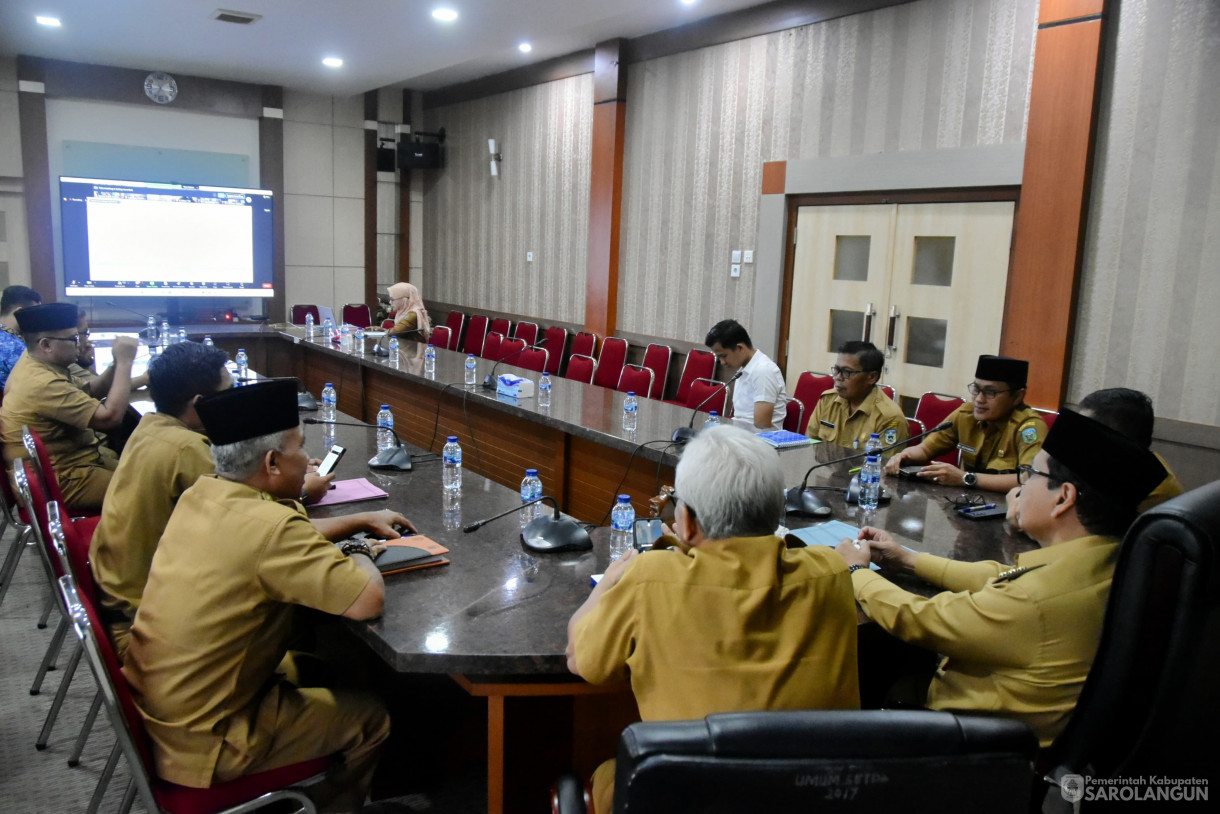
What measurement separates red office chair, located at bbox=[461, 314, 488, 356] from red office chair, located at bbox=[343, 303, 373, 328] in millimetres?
1304

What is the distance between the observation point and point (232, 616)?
63.6 inches

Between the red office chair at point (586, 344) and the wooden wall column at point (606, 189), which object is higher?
the wooden wall column at point (606, 189)

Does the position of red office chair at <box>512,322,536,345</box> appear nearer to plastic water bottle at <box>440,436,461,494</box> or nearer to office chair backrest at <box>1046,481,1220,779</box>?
plastic water bottle at <box>440,436,461,494</box>

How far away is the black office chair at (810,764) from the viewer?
88 cm

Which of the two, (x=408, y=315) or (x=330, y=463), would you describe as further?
(x=408, y=315)

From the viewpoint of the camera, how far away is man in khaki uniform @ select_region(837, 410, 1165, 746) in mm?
1480

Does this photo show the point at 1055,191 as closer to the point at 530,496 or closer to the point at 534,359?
the point at 534,359

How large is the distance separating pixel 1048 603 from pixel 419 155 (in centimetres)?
930

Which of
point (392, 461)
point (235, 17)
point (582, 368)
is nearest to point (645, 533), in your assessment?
point (392, 461)

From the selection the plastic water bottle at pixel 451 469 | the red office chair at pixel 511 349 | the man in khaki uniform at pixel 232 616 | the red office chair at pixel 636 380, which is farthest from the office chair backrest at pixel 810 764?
the red office chair at pixel 511 349

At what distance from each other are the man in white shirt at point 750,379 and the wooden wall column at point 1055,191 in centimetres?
141

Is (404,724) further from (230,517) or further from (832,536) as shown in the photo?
(832,536)

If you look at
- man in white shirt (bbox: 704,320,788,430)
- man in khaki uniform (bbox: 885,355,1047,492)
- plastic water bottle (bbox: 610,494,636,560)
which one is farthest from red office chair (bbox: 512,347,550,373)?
plastic water bottle (bbox: 610,494,636,560)

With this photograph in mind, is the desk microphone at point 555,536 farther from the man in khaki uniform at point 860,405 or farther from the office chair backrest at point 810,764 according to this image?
the man in khaki uniform at point 860,405
